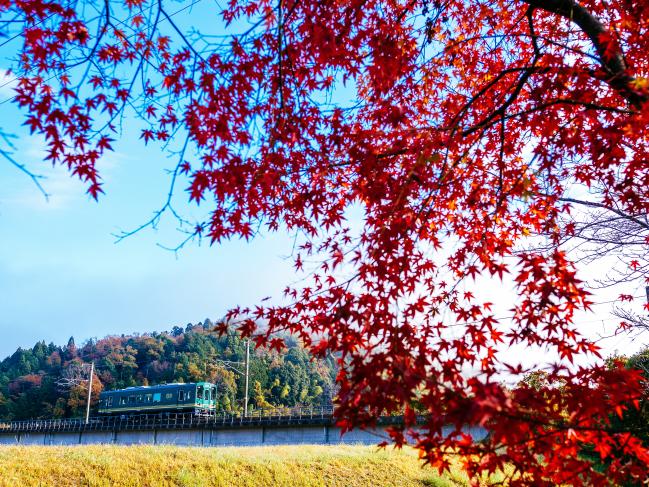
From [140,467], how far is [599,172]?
9.94 metres

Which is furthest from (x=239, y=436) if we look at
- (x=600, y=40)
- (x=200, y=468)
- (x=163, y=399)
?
(x=600, y=40)

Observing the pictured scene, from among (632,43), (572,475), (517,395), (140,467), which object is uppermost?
(632,43)

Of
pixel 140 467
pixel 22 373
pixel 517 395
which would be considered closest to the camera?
pixel 517 395

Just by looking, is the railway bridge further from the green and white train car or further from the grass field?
the grass field

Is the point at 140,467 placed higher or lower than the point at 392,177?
lower

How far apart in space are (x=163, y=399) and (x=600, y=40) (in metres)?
34.4

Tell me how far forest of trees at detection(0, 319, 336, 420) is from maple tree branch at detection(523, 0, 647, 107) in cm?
3774

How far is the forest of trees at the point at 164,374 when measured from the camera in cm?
4459

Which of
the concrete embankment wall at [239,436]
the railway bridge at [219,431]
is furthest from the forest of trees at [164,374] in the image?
the concrete embankment wall at [239,436]

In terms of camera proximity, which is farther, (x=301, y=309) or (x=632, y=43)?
(x=632, y=43)

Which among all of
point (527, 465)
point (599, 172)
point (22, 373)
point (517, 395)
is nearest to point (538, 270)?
point (517, 395)

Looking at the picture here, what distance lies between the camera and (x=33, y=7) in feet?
13.6

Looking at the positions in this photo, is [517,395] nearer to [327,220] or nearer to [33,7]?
[327,220]

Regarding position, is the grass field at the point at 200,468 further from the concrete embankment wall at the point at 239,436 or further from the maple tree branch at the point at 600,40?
the concrete embankment wall at the point at 239,436
